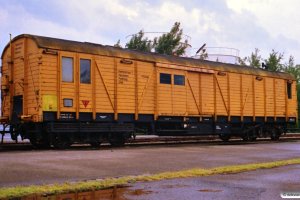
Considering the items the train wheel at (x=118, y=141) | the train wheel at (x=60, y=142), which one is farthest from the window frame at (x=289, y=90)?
the train wheel at (x=60, y=142)

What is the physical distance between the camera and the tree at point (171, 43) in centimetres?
4231

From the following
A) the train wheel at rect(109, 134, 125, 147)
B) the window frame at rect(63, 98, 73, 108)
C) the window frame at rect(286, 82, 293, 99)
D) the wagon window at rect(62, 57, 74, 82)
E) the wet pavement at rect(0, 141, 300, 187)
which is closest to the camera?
the wet pavement at rect(0, 141, 300, 187)

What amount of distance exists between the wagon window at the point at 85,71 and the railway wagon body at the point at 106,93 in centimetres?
4

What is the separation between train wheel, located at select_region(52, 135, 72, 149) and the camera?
16359mm

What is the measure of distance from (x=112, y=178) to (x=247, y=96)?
1727 cm

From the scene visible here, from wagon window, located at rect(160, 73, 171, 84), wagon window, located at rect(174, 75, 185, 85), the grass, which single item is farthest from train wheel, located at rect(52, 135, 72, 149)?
the grass

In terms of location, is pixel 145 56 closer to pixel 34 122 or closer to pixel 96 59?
pixel 96 59

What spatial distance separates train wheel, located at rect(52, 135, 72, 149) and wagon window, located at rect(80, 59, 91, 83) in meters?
2.29

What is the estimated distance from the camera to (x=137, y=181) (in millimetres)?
8414

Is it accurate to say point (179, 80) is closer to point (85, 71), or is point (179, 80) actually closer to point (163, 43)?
point (85, 71)

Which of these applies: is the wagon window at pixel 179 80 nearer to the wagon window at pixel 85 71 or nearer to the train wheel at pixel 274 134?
the wagon window at pixel 85 71

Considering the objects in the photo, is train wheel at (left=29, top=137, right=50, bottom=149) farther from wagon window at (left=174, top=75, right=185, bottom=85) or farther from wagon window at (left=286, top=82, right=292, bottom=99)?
wagon window at (left=286, top=82, right=292, bottom=99)

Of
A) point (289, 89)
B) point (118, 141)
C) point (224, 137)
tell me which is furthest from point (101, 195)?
point (289, 89)

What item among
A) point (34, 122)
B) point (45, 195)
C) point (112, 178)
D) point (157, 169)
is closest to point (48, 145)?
point (34, 122)
